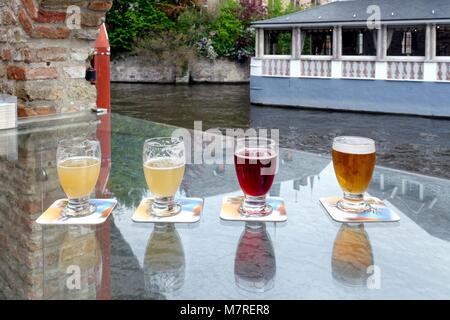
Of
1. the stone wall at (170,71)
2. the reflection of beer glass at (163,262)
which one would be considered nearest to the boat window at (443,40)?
the stone wall at (170,71)

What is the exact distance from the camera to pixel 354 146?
115cm

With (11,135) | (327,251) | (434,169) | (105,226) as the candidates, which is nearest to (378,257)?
A: (327,251)

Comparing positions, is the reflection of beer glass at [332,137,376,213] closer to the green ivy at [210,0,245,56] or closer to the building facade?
the building facade

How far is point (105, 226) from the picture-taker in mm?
1103

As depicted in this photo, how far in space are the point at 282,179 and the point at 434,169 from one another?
748 centimetres

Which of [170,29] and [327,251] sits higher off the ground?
[170,29]

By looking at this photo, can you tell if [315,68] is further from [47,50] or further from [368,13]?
[47,50]

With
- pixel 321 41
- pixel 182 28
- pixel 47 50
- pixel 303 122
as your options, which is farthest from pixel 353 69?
pixel 47 50

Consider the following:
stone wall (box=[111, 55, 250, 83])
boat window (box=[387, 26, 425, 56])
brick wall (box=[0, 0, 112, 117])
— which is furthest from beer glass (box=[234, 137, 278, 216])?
stone wall (box=[111, 55, 250, 83])

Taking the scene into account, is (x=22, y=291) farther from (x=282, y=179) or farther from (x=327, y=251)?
(x=282, y=179)

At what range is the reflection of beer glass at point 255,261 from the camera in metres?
0.83

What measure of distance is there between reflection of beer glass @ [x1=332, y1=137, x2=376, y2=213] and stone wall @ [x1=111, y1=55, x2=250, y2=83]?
69.6ft

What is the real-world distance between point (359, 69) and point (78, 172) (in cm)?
1486

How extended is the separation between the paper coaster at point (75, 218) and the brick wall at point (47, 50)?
2.07 meters
